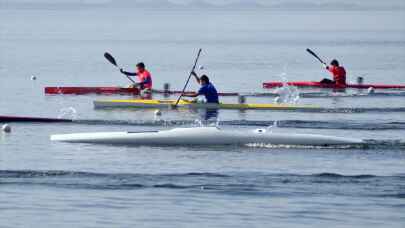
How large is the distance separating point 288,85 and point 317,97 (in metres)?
2.63

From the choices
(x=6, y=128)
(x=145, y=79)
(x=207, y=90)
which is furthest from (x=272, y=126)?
(x=145, y=79)

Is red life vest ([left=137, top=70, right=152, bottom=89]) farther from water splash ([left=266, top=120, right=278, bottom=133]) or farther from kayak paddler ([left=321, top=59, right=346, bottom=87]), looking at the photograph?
water splash ([left=266, top=120, right=278, bottom=133])

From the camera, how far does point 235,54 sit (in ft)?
295

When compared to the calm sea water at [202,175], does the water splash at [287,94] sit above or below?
above

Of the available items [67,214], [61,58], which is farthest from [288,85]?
[61,58]

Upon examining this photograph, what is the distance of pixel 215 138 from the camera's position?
31.1 meters

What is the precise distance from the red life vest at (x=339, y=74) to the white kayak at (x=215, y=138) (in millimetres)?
18100

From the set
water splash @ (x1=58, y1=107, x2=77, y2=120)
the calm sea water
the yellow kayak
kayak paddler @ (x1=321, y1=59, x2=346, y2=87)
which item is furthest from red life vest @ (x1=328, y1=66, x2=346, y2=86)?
water splash @ (x1=58, y1=107, x2=77, y2=120)

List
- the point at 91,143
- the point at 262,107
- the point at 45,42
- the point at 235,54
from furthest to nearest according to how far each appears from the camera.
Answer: the point at 45,42
the point at 235,54
the point at 262,107
the point at 91,143

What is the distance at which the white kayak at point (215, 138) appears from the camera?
30.8 m

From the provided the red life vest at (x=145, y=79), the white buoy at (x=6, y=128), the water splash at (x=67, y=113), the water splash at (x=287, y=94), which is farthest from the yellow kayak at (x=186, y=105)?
the white buoy at (x=6, y=128)

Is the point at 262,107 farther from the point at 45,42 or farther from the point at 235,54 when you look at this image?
the point at 45,42

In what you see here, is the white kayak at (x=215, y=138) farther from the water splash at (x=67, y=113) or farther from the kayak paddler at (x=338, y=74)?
the kayak paddler at (x=338, y=74)

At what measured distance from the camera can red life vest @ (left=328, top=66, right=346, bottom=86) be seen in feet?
161
